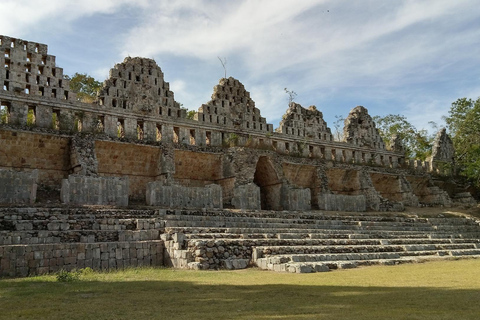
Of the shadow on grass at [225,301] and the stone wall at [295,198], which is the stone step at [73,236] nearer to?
the shadow on grass at [225,301]

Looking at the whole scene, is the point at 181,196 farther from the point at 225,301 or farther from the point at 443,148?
the point at 443,148

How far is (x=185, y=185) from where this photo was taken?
23.4 metres

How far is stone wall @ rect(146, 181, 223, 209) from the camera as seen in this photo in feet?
59.5

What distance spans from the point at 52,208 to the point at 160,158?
8.54 m

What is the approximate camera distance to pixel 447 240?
17.8 m

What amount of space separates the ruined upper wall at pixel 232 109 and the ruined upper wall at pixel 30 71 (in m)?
7.27

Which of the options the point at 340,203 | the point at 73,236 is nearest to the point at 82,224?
the point at 73,236

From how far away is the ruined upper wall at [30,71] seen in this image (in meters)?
19.7

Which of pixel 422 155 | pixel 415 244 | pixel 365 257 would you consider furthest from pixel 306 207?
pixel 422 155

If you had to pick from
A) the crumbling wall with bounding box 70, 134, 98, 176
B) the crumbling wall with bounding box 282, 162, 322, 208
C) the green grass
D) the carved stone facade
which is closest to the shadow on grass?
the green grass

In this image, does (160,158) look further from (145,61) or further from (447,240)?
(447,240)

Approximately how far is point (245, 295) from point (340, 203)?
60.9ft

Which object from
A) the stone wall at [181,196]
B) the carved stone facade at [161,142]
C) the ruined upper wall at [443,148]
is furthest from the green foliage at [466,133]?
the stone wall at [181,196]

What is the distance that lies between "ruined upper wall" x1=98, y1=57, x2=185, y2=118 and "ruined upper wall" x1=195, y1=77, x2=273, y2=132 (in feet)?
5.70
